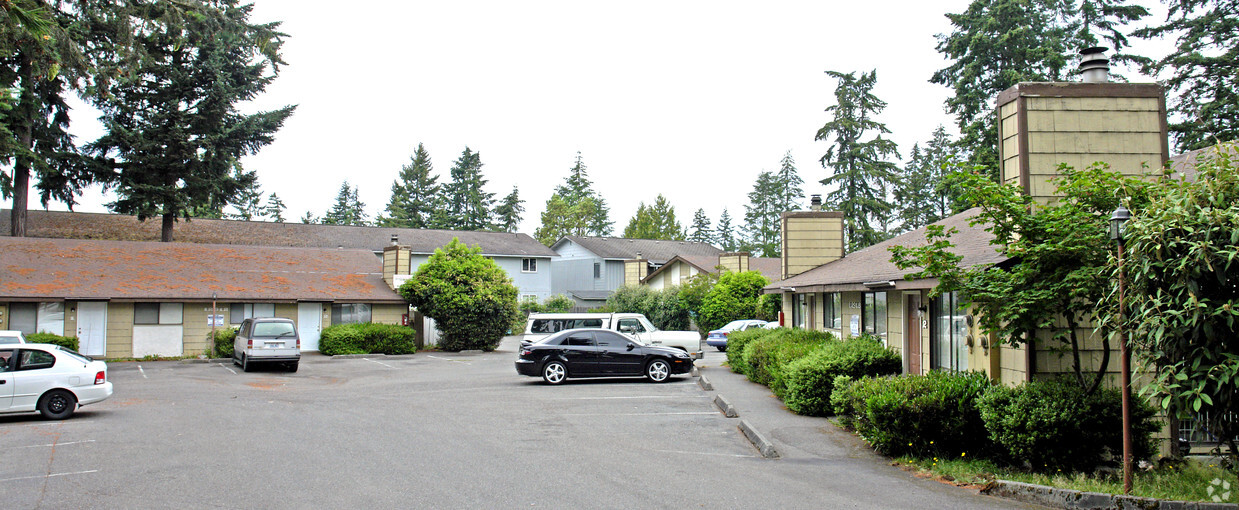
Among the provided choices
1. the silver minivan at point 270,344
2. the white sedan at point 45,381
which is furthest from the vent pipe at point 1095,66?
the silver minivan at point 270,344

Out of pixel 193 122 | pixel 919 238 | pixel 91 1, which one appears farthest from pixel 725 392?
pixel 193 122

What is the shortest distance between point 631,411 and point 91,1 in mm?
14996

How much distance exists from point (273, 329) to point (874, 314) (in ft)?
56.5

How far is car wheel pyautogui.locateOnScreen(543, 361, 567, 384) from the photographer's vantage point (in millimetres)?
19234

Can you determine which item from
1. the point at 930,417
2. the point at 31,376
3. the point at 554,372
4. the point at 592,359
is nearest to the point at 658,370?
the point at 592,359

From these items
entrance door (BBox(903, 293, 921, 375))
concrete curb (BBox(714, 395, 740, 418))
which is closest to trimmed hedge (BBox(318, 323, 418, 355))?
concrete curb (BBox(714, 395, 740, 418))

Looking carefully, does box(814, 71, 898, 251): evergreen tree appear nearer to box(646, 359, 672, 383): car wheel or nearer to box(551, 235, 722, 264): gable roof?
box(551, 235, 722, 264): gable roof

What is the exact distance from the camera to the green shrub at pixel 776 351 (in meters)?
15.4

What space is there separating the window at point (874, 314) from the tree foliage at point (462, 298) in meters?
18.8

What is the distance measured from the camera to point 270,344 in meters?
23.1

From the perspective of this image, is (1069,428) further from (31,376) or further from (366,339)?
(366,339)

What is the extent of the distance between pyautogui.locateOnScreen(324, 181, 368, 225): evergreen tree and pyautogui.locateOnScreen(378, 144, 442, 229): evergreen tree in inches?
396

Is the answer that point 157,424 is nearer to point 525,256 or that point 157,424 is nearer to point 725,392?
point 725,392

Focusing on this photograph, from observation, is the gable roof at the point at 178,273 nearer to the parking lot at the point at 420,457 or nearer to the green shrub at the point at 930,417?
the parking lot at the point at 420,457
